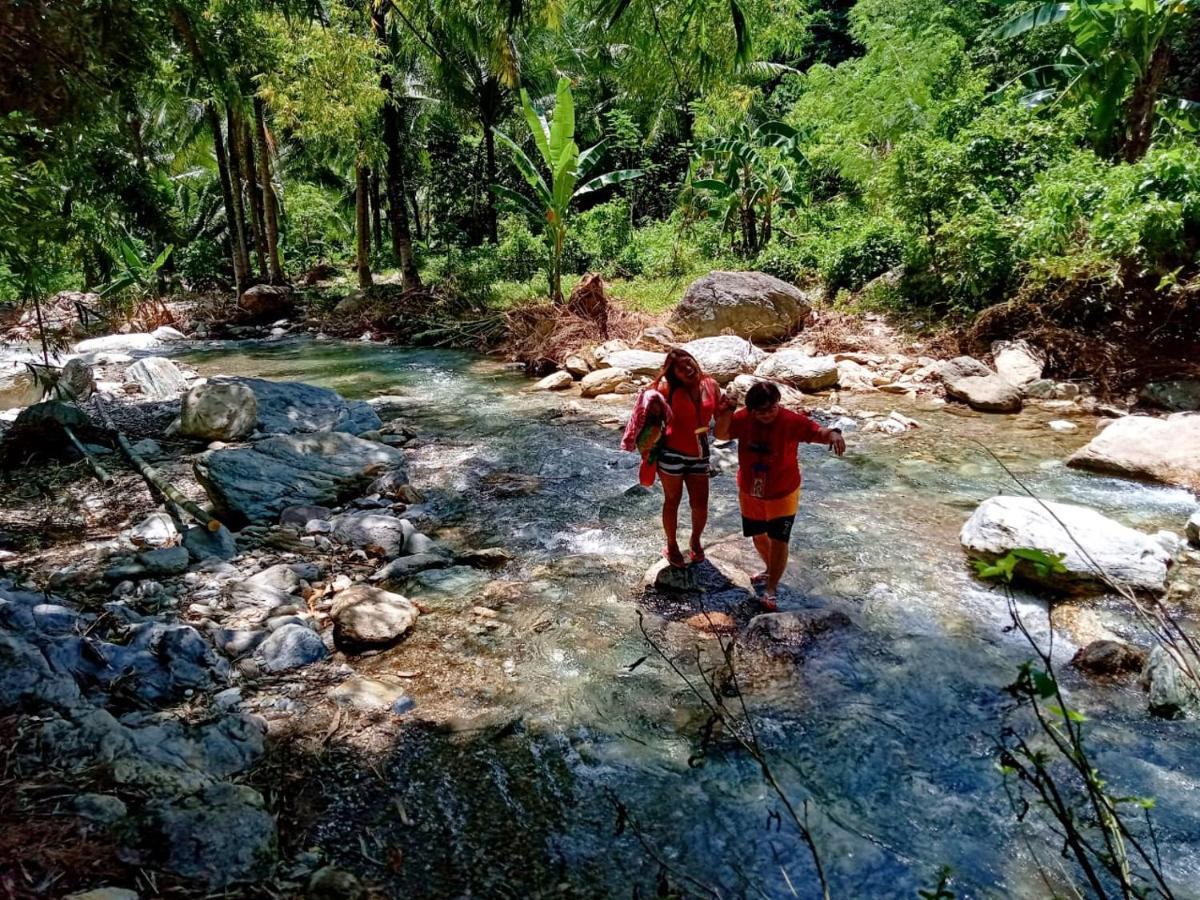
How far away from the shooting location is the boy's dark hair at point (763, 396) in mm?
4262

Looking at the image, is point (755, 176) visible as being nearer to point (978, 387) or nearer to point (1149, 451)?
point (978, 387)

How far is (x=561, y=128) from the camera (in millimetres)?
14391

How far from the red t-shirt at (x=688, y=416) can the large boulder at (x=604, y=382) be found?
6.56m

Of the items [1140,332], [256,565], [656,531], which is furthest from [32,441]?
[1140,332]

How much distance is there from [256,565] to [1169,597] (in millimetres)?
6122

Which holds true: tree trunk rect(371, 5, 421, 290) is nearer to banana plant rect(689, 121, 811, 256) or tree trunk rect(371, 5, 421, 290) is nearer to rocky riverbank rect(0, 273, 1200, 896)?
banana plant rect(689, 121, 811, 256)

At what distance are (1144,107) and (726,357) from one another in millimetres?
7801

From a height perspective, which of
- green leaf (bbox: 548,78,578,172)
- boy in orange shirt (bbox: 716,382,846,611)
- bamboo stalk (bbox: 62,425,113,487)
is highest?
green leaf (bbox: 548,78,578,172)

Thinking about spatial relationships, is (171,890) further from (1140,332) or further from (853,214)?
(853,214)

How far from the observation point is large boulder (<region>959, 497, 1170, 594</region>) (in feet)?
15.2

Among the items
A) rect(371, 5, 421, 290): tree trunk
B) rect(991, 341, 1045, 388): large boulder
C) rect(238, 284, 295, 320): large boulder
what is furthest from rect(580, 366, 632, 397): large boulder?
rect(238, 284, 295, 320): large boulder

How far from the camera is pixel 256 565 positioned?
5176 mm

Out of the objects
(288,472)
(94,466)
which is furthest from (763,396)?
(94,466)

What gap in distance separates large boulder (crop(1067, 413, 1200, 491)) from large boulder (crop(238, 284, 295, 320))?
19651mm
